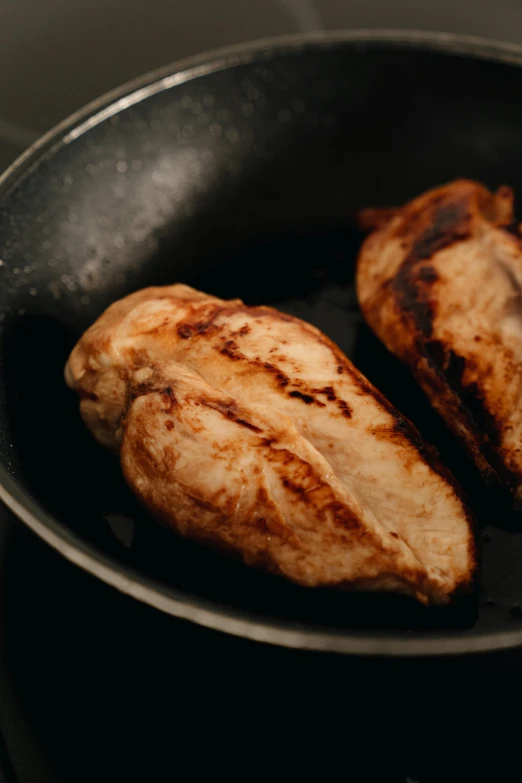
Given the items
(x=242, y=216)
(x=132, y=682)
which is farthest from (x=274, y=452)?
(x=242, y=216)

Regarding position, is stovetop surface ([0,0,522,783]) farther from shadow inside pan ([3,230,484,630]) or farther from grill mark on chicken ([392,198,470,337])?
grill mark on chicken ([392,198,470,337])

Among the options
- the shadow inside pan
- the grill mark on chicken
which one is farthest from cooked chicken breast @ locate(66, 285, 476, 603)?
the grill mark on chicken

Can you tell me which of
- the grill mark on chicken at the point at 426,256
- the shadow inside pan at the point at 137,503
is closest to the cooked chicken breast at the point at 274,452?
the shadow inside pan at the point at 137,503

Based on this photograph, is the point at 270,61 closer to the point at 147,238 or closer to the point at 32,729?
the point at 147,238

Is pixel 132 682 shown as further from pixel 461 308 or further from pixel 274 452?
pixel 461 308

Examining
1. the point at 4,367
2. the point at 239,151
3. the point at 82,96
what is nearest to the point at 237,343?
the point at 4,367
